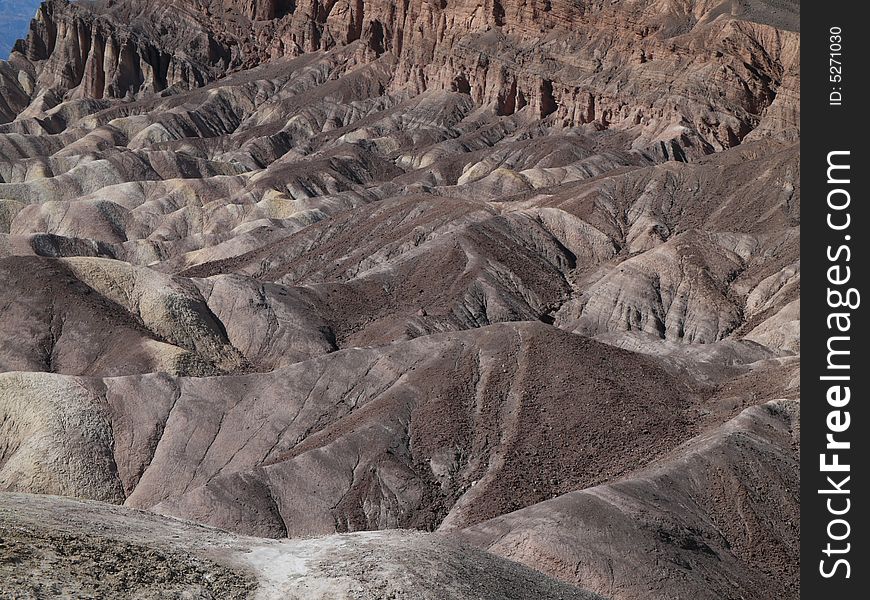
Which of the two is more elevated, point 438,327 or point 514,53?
point 514,53

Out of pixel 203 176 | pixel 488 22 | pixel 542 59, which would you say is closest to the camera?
pixel 203 176

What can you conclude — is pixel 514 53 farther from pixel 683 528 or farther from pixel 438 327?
pixel 683 528

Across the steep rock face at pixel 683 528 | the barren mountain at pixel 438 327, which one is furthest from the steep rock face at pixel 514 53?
the steep rock face at pixel 683 528

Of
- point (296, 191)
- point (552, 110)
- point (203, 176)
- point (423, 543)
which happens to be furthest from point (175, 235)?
point (423, 543)

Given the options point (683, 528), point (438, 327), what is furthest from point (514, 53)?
point (683, 528)

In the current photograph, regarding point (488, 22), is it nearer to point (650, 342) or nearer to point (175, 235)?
point (175, 235)

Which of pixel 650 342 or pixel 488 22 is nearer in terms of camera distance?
pixel 650 342

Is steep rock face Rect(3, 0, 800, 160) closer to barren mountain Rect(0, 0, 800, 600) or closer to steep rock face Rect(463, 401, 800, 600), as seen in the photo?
barren mountain Rect(0, 0, 800, 600)

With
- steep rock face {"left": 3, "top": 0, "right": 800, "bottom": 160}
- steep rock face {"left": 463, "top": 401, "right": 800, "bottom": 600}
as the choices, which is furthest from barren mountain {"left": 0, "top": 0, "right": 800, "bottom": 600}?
steep rock face {"left": 3, "top": 0, "right": 800, "bottom": 160}
